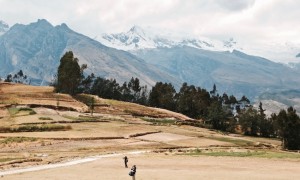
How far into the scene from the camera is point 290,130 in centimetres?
14038

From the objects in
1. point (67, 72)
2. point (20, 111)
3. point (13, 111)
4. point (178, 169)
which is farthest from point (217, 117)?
point (178, 169)

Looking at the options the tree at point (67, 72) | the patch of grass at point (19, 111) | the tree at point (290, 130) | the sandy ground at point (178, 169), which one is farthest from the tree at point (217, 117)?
the sandy ground at point (178, 169)

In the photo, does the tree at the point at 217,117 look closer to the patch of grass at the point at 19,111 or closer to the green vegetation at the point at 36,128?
the patch of grass at the point at 19,111

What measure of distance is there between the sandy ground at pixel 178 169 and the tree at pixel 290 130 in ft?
252

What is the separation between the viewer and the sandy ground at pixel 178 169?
151ft

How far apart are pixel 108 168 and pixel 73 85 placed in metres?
140

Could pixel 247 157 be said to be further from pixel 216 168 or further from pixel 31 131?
pixel 31 131

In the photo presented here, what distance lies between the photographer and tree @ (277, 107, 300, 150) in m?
137

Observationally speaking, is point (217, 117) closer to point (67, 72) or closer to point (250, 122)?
point (250, 122)

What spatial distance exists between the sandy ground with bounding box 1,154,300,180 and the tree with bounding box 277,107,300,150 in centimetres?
7689

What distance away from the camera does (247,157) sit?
221ft

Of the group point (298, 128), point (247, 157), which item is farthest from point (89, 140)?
point (298, 128)

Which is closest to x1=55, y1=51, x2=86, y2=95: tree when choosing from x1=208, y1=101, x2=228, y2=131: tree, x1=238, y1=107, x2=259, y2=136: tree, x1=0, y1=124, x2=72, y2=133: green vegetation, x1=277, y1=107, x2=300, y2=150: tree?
x1=208, y1=101, x2=228, y2=131: tree

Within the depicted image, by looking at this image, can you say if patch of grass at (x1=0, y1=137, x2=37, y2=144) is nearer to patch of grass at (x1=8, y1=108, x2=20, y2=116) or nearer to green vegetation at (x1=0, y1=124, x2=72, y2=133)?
green vegetation at (x1=0, y1=124, x2=72, y2=133)
